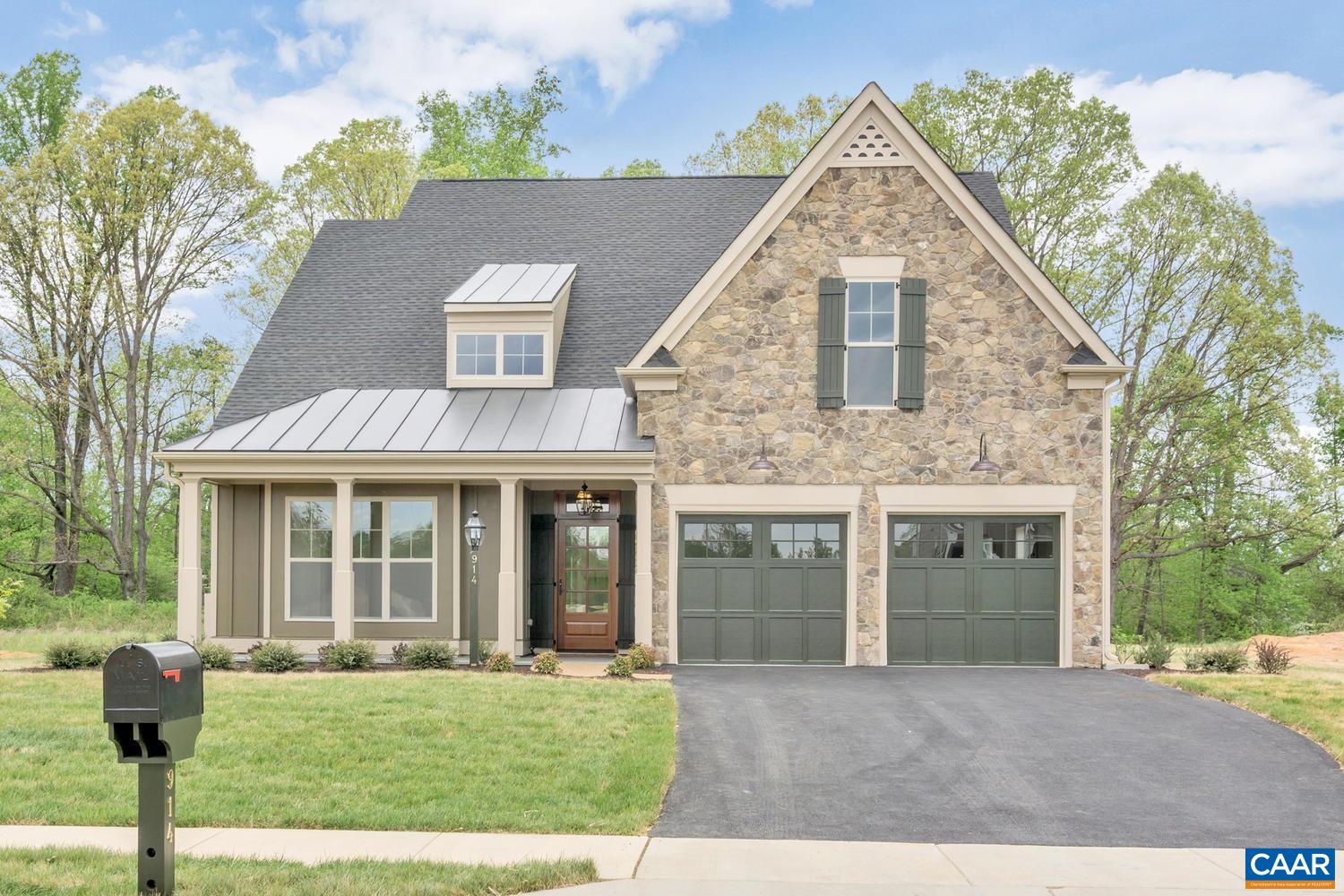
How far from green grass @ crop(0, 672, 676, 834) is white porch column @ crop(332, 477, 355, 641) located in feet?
9.18

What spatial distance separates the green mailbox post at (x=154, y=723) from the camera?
5445mm

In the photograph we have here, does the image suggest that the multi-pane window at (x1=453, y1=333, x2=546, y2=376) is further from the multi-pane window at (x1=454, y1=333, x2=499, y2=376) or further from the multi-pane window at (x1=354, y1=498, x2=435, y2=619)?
the multi-pane window at (x1=354, y1=498, x2=435, y2=619)

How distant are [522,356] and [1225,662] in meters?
11.4

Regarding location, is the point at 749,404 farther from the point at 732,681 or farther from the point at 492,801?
the point at 492,801

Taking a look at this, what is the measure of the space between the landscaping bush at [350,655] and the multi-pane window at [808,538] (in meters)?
5.86

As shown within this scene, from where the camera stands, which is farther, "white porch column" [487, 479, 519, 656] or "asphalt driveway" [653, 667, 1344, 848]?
"white porch column" [487, 479, 519, 656]

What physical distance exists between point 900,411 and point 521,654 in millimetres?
6590

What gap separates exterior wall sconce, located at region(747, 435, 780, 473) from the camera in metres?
15.0

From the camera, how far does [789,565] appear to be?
50.2 ft

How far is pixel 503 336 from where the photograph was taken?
17.3 meters

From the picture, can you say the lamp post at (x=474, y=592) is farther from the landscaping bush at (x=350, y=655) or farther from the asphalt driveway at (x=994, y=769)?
the asphalt driveway at (x=994, y=769)

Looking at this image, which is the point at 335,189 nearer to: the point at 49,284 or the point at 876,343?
the point at 49,284

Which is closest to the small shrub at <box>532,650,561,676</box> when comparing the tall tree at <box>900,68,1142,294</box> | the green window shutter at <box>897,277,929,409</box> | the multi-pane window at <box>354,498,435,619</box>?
the multi-pane window at <box>354,498,435,619</box>

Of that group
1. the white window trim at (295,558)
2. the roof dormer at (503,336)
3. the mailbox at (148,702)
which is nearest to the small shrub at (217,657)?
the white window trim at (295,558)
